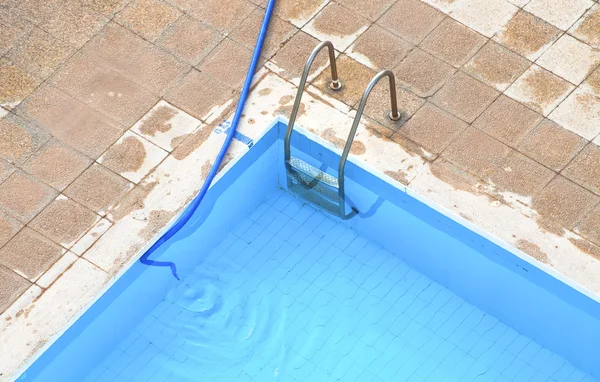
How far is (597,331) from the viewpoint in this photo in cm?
691

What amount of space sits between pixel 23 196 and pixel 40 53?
4.66 ft

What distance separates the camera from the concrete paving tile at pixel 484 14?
8.34 metres

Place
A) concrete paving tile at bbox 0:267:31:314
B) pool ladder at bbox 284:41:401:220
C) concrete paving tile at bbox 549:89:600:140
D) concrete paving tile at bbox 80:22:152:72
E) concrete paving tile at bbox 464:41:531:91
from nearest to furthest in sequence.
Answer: concrete paving tile at bbox 0:267:31:314 < pool ladder at bbox 284:41:401:220 < concrete paving tile at bbox 549:89:600:140 < concrete paving tile at bbox 464:41:531:91 < concrete paving tile at bbox 80:22:152:72

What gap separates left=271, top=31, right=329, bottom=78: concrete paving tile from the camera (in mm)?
8094

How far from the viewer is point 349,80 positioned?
7.99 metres

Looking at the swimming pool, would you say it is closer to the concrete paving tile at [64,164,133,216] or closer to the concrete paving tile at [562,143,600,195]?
the concrete paving tile at [64,164,133,216]

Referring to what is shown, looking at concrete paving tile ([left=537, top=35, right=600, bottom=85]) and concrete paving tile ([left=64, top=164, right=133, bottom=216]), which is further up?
concrete paving tile ([left=537, top=35, right=600, bottom=85])

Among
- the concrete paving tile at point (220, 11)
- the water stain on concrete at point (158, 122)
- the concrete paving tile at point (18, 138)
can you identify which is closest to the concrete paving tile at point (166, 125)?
the water stain on concrete at point (158, 122)

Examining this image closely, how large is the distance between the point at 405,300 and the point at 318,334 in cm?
70

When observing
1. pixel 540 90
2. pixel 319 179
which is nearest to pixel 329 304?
pixel 319 179

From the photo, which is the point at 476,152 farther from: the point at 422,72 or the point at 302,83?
the point at 302,83

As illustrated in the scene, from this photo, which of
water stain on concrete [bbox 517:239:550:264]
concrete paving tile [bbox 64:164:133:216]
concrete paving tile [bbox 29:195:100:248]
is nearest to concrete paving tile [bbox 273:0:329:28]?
concrete paving tile [bbox 64:164:133:216]

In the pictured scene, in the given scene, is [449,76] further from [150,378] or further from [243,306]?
[150,378]

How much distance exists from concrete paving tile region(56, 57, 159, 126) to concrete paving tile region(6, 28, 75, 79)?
11 cm
